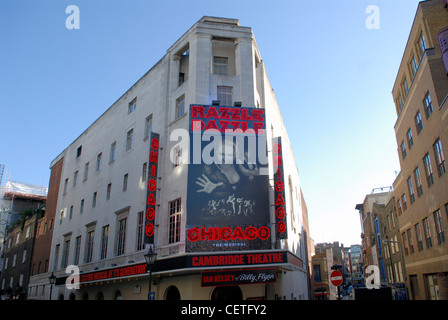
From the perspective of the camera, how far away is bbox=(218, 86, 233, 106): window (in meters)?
25.6

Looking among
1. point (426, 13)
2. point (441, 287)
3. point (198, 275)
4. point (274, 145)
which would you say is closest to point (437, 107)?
point (426, 13)

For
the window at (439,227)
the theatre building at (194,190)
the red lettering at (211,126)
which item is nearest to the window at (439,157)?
the window at (439,227)

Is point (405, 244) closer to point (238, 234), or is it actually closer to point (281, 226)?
point (281, 226)

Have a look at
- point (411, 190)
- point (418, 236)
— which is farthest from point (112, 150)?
point (418, 236)

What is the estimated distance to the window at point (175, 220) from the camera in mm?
22792

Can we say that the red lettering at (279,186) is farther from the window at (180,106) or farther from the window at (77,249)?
the window at (77,249)

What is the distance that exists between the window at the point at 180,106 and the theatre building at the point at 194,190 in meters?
0.09

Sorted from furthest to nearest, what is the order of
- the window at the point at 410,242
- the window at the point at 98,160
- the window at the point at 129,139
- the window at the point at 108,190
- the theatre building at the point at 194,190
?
the window at the point at 98,160, the window at the point at 410,242, the window at the point at 108,190, the window at the point at 129,139, the theatre building at the point at 194,190

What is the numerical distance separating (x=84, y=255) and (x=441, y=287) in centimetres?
3044

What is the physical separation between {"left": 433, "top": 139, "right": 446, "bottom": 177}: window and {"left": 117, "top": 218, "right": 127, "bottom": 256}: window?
80.4 feet

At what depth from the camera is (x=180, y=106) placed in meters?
27.1

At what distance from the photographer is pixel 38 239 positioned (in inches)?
1842

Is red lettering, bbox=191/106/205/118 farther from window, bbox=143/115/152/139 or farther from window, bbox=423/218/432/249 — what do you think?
window, bbox=423/218/432/249

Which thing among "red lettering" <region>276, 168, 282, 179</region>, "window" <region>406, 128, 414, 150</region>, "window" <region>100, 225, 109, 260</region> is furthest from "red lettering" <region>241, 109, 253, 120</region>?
"window" <region>406, 128, 414, 150</region>
